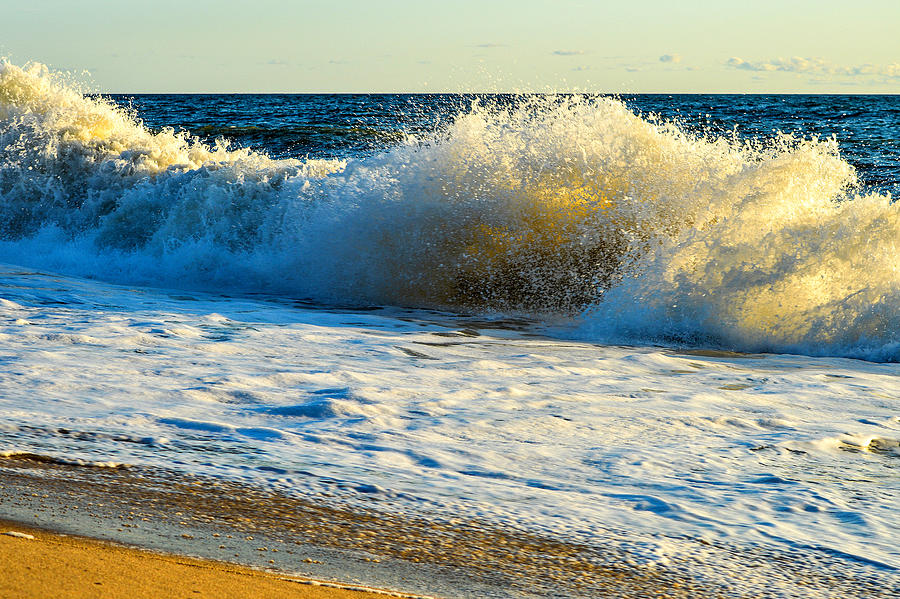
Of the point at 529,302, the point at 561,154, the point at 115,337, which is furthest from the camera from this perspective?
the point at 561,154

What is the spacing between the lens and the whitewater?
3.09m

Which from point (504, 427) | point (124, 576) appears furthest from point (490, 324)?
point (124, 576)

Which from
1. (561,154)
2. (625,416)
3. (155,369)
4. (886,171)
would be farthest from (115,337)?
(886,171)


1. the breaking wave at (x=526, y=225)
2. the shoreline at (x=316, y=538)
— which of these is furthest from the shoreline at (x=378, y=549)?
the breaking wave at (x=526, y=225)

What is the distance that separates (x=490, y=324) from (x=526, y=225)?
5.31ft

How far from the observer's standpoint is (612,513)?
2857mm

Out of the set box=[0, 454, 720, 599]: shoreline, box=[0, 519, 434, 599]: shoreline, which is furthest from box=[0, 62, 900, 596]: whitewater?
box=[0, 519, 434, 599]: shoreline

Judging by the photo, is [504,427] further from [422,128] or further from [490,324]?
[422,128]

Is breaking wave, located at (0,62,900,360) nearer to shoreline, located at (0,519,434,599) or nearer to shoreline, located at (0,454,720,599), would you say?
shoreline, located at (0,454,720,599)

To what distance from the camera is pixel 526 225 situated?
814 cm

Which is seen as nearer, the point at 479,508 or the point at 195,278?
the point at 479,508

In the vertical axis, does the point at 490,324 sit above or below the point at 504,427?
below

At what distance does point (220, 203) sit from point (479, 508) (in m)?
7.65

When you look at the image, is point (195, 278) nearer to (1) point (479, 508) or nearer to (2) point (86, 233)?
(2) point (86, 233)
